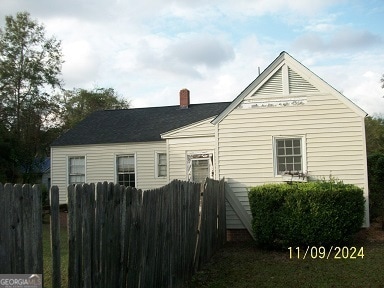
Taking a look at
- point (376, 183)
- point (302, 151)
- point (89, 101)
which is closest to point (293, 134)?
point (302, 151)

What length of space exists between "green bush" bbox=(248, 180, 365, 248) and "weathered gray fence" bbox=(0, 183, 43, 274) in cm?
804

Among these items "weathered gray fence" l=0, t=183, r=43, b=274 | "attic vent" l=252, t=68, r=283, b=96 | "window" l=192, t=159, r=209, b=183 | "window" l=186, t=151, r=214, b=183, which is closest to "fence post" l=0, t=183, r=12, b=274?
"weathered gray fence" l=0, t=183, r=43, b=274

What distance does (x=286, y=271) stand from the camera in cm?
887

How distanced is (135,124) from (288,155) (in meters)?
10.2

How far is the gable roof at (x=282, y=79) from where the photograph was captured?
12352 mm

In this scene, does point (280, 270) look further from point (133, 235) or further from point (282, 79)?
point (282, 79)

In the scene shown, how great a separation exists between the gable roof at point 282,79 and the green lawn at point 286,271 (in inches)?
166

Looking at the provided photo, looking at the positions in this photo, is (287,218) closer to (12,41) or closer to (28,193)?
(28,193)

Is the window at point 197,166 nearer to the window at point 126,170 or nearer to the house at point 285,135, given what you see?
the house at point 285,135

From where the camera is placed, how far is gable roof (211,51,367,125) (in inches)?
486

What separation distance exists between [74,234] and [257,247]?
8.41m

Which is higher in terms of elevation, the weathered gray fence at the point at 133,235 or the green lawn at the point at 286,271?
the weathered gray fence at the point at 133,235

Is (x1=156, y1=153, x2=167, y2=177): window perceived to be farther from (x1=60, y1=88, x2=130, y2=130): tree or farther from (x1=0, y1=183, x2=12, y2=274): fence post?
(x1=60, y1=88, x2=130, y2=130): tree
